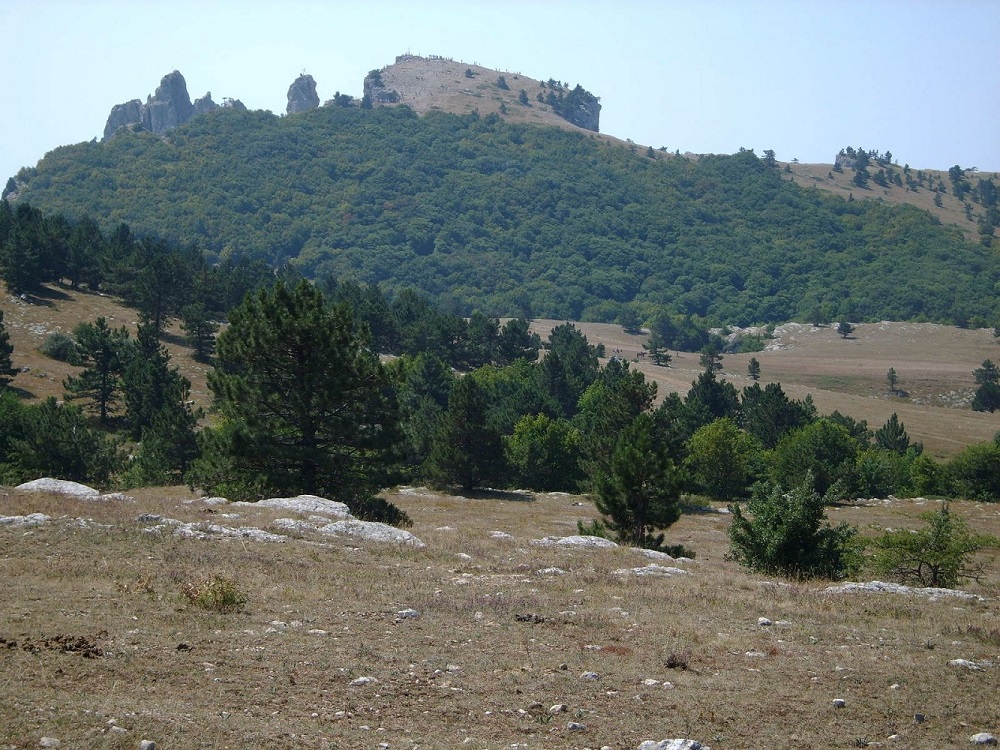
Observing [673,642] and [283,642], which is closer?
[283,642]

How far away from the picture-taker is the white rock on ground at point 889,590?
62.8ft

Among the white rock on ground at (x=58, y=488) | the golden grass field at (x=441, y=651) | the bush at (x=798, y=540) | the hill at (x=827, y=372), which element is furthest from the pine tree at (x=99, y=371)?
the bush at (x=798, y=540)

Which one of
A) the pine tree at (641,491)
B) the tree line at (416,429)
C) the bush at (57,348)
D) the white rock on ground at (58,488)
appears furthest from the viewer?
the bush at (57,348)

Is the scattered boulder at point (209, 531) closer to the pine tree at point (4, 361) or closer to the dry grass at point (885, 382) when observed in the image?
the pine tree at point (4, 361)

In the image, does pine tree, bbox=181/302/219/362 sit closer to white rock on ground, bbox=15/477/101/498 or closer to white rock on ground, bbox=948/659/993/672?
white rock on ground, bbox=15/477/101/498

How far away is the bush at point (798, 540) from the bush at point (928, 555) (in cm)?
80

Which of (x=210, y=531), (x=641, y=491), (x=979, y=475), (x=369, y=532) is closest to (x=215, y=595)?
(x=210, y=531)

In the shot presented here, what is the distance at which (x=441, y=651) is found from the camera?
12.4 m

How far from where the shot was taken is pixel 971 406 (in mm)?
146375

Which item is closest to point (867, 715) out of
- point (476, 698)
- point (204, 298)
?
point (476, 698)

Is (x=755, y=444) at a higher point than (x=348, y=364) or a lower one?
lower

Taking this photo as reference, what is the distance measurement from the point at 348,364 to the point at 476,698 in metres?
24.3

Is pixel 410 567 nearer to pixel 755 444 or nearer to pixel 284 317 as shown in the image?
pixel 284 317

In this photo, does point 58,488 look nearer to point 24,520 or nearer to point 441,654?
point 24,520
